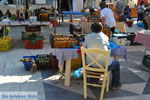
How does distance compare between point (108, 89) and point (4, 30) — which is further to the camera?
point (4, 30)

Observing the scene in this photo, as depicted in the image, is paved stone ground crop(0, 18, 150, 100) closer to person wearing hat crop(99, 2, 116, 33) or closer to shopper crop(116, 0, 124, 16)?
person wearing hat crop(99, 2, 116, 33)

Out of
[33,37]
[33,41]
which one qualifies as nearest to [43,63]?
[33,41]

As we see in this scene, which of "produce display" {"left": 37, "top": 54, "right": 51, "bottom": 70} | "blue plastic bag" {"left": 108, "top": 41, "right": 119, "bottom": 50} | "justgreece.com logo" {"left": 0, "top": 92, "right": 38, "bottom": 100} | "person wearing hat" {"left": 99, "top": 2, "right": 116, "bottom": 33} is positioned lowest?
"justgreece.com logo" {"left": 0, "top": 92, "right": 38, "bottom": 100}

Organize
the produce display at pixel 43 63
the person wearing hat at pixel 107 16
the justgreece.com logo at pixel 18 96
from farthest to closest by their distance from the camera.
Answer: the person wearing hat at pixel 107 16
the produce display at pixel 43 63
the justgreece.com logo at pixel 18 96

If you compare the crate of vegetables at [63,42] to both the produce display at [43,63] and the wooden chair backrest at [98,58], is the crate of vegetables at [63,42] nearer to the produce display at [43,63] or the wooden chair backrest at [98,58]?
the wooden chair backrest at [98,58]

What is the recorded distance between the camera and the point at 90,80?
459cm

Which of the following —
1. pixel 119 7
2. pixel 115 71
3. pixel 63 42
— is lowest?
pixel 115 71

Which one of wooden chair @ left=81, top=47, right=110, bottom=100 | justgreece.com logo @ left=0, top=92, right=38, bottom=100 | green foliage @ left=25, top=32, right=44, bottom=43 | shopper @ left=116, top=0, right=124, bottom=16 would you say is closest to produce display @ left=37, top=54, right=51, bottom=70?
justgreece.com logo @ left=0, top=92, right=38, bottom=100

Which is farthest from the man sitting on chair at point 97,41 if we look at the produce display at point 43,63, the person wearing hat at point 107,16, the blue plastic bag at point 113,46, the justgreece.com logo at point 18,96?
the person wearing hat at point 107,16

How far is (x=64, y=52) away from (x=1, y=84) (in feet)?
4.54

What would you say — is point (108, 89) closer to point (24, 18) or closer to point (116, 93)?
point (116, 93)

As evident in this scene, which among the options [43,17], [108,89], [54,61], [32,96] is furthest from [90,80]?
[43,17]

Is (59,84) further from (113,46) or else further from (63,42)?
(113,46)

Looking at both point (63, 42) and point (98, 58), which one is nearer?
point (98, 58)
